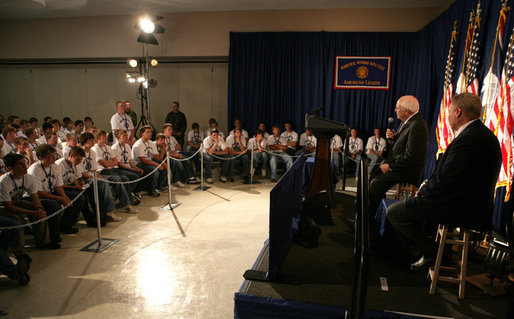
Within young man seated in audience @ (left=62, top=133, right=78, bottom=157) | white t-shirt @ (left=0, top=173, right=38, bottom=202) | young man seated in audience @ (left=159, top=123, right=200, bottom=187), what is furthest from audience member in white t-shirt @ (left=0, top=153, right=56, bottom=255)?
young man seated in audience @ (left=159, top=123, right=200, bottom=187)

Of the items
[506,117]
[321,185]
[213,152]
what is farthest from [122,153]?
[506,117]

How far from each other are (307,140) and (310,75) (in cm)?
168

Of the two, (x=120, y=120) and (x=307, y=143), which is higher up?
(x=120, y=120)

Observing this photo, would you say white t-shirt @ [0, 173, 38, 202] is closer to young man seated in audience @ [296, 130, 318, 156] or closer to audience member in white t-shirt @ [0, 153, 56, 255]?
audience member in white t-shirt @ [0, 153, 56, 255]

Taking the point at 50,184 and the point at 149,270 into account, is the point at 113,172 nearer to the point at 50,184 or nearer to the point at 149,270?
the point at 50,184

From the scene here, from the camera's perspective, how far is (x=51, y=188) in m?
3.80

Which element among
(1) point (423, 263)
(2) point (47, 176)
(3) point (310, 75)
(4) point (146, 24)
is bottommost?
(1) point (423, 263)

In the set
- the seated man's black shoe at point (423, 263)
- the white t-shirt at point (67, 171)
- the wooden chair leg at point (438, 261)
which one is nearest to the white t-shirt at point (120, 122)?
the white t-shirt at point (67, 171)

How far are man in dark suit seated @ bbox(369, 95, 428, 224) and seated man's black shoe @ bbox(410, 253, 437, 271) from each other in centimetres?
61

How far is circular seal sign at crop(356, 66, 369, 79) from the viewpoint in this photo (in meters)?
7.84

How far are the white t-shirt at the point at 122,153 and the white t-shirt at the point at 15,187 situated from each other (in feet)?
6.08

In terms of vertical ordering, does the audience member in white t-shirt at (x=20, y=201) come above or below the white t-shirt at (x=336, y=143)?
below

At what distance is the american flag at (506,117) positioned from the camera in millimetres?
3627

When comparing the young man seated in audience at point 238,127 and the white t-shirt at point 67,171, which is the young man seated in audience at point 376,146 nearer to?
the young man seated in audience at point 238,127
